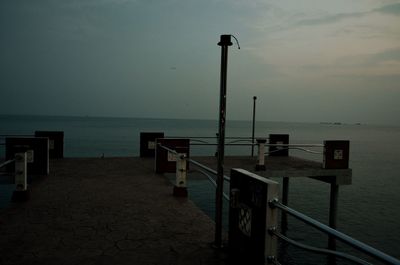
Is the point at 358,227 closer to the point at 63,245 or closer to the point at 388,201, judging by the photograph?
the point at 388,201

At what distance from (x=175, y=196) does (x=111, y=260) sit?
12.2 ft

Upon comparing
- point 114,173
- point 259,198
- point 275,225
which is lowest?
point 114,173

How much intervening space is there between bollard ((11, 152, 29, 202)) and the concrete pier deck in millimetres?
263

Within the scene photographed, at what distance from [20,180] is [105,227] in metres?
2.80

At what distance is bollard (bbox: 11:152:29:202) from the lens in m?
7.47

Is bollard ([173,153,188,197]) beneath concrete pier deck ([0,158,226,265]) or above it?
above

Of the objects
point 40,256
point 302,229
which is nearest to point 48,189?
point 40,256

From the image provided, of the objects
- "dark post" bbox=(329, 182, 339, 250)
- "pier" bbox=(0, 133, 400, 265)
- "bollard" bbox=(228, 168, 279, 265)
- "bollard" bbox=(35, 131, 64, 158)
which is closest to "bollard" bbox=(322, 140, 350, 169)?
"dark post" bbox=(329, 182, 339, 250)

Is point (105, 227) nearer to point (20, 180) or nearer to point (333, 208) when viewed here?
point (20, 180)

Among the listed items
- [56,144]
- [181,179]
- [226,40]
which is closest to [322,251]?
[226,40]

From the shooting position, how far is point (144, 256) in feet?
15.5

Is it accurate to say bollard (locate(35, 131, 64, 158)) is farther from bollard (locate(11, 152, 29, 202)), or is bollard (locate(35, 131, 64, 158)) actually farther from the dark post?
the dark post

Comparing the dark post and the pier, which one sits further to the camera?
the dark post

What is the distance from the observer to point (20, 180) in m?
7.55
